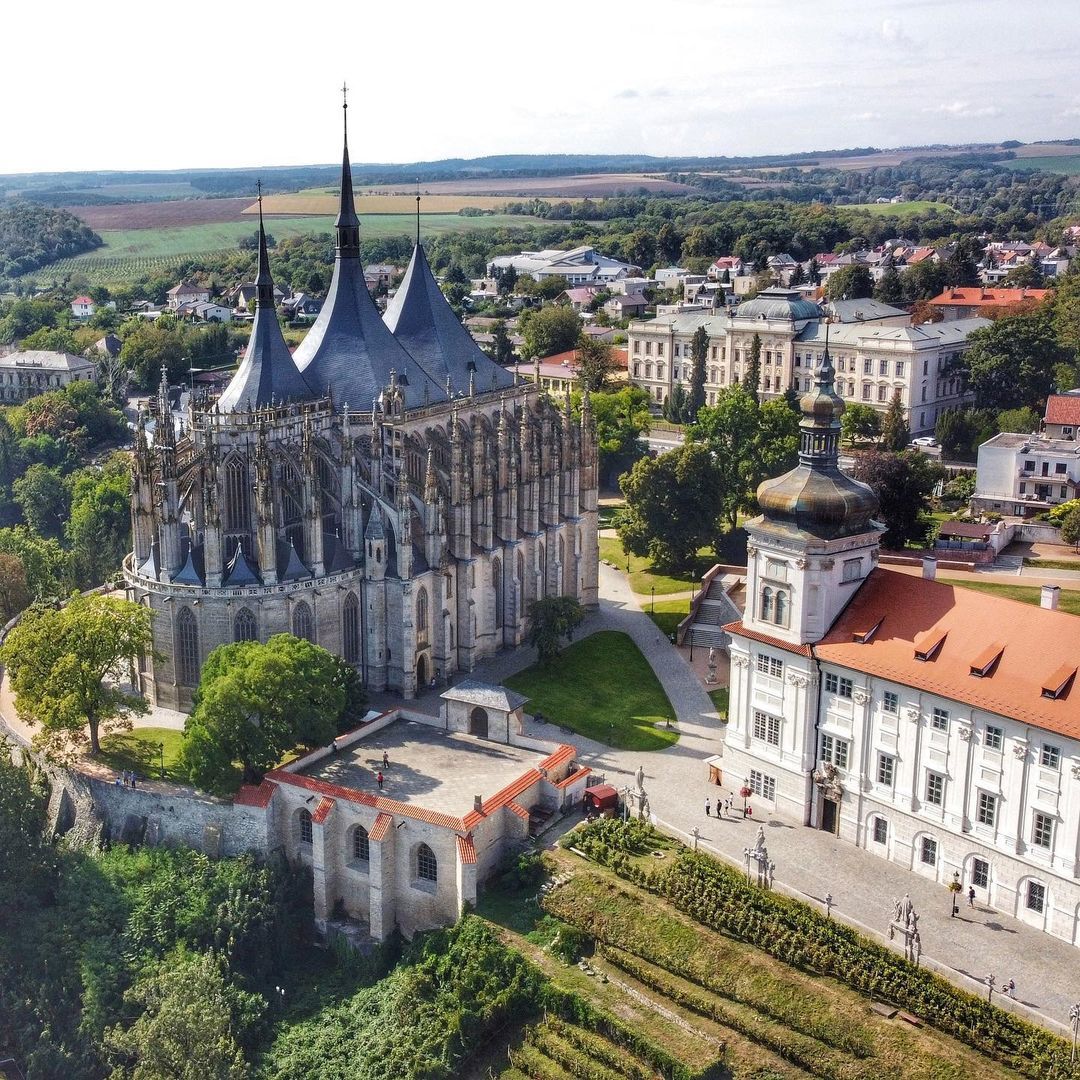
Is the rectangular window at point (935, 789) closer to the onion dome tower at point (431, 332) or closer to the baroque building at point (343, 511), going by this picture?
the baroque building at point (343, 511)

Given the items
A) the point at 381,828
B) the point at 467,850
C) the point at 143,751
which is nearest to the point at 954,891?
the point at 467,850

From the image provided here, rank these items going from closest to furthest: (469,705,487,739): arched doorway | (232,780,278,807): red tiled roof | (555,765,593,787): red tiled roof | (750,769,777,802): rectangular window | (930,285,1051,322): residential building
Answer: (232,780,278,807): red tiled roof
(555,765,593,787): red tiled roof
(750,769,777,802): rectangular window
(469,705,487,739): arched doorway
(930,285,1051,322): residential building

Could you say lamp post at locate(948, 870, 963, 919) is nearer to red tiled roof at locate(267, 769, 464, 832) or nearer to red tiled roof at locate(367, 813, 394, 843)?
red tiled roof at locate(267, 769, 464, 832)

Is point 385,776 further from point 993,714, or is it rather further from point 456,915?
point 993,714

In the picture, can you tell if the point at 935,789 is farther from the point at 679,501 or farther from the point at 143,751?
the point at 679,501

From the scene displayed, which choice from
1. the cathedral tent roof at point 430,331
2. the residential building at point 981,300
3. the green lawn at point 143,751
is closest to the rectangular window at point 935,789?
the green lawn at point 143,751

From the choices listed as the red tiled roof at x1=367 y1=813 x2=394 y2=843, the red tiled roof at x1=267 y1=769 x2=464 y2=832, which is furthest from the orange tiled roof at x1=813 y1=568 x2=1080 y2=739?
the red tiled roof at x1=367 y1=813 x2=394 y2=843
